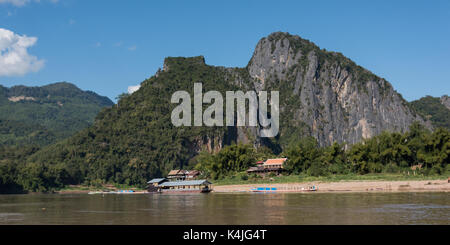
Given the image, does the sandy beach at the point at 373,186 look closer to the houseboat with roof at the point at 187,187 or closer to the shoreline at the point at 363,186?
the shoreline at the point at 363,186

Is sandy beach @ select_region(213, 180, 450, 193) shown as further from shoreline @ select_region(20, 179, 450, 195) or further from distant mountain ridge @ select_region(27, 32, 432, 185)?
distant mountain ridge @ select_region(27, 32, 432, 185)

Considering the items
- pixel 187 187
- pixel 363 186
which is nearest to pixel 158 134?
pixel 187 187

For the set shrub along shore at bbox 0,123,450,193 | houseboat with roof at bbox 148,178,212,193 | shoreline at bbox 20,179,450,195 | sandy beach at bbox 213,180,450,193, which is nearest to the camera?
sandy beach at bbox 213,180,450,193

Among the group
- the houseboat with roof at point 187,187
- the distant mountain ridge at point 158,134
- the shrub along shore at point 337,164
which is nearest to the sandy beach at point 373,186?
the shrub along shore at point 337,164

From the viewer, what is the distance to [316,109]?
198 metres

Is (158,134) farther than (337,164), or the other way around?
(158,134)

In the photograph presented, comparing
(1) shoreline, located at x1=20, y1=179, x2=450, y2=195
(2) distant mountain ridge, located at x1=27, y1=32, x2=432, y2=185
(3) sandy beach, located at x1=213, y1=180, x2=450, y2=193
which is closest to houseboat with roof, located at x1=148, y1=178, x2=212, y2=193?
(1) shoreline, located at x1=20, y1=179, x2=450, y2=195

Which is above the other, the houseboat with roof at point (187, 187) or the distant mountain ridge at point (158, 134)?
the distant mountain ridge at point (158, 134)

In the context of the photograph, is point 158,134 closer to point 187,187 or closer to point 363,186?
point 187,187

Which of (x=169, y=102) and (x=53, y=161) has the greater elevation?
(x=169, y=102)

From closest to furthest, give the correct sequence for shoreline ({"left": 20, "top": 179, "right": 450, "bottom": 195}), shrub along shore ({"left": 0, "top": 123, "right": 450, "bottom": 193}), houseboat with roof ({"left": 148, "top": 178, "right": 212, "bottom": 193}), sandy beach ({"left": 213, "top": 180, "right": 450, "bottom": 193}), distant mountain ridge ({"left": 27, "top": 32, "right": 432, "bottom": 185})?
sandy beach ({"left": 213, "top": 180, "right": 450, "bottom": 193}), shoreline ({"left": 20, "top": 179, "right": 450, "bottom": 195}), shrub along shore ({"left": 0, "top": 123, "right": 450, "bottom": 193}), houseboat with roof ({"left": 148, "top": 178, "right": 212, "bottom": 193}), distant mountain ridge ({"left": 27, "top": 32, "right": 432, "bottom": 185})
